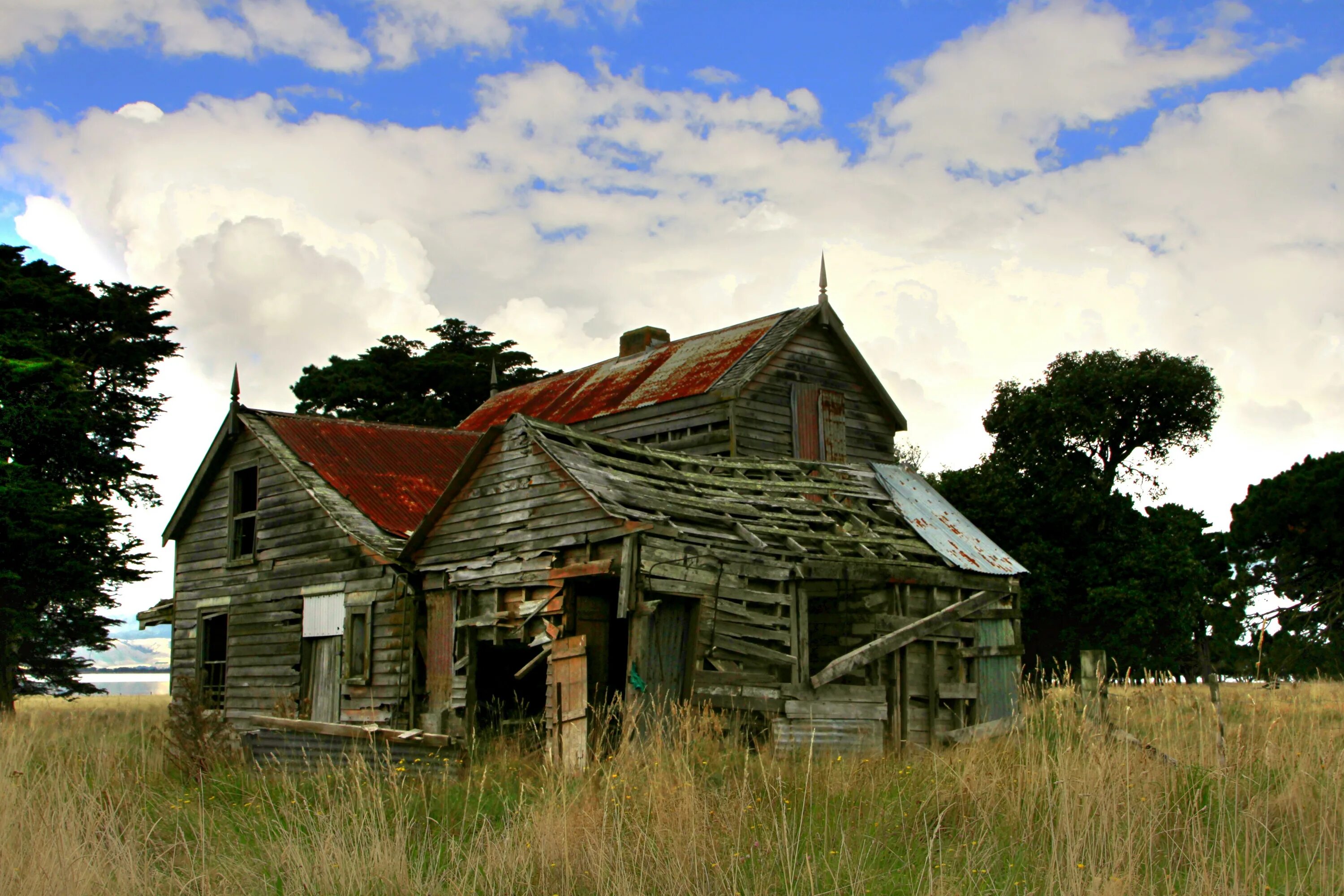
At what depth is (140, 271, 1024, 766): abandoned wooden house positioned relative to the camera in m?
13.6

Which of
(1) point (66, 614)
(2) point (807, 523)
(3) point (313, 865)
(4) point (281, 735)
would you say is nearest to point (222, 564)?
(4) point (281, 735)

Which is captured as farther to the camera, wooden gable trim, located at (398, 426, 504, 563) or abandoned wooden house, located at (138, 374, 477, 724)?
abandoned wooden house, located at (138, 374, 477, 724)

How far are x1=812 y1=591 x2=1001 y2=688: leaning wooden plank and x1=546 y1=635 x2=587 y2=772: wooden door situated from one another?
3.13 metres

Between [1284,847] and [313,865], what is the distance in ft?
18.5

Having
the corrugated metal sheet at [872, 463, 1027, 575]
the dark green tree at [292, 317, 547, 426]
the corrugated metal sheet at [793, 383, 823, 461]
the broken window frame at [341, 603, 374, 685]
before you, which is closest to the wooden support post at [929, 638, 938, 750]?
the corrugated metal sheet at [872, 463, 1027, 575]

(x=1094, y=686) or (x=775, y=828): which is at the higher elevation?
(x=1094, y=686)

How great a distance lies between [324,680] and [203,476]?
612 cm

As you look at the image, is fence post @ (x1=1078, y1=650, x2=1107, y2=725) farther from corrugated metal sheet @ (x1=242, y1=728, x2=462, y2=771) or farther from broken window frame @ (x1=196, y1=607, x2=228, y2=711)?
broken window frame @ (x1=196, y1=607, x2=228, y2=711)

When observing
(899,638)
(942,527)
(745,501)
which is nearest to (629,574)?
(745,501)

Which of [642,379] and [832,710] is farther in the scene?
[642,379]

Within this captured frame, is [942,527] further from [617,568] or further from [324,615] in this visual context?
[324,615]

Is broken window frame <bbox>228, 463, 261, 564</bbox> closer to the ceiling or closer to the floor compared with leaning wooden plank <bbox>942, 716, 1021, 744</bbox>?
closer to the ceiling

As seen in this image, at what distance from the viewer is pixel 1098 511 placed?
3412cm

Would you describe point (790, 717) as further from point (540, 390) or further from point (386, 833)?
point (540, 390)
